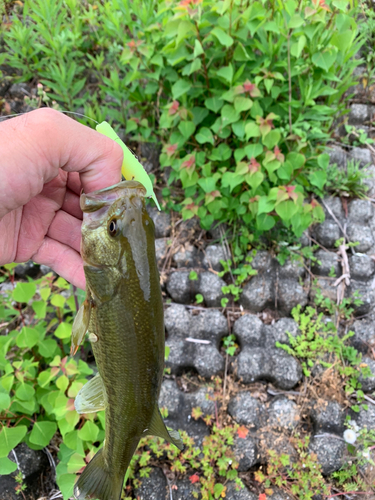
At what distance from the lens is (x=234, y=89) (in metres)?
2.65

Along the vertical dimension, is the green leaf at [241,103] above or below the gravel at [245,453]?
above

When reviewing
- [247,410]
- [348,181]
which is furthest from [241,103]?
[247,410]

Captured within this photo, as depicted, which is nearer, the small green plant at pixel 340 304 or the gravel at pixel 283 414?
the gravel at pixel 283 414

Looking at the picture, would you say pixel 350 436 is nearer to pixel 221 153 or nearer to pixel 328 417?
pixel 328 417

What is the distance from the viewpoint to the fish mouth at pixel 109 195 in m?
1.40

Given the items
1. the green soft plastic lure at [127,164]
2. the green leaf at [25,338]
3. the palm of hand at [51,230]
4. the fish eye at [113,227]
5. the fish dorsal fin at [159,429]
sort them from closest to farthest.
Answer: the fish eye at [113,227] → the fish dorsal fin at [159,429] → the green soft plastic lure at [127,164] → the palm of hand at [51,230] → the green leaf at [25,338]

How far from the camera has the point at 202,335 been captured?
10.0 ft

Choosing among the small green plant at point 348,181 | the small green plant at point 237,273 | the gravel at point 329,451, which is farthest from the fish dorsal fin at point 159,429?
the small green plant at point 348,181

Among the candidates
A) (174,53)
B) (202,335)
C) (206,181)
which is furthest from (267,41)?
(202,335)

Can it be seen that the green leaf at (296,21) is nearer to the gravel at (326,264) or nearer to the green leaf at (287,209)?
the green leaf at (287,209)

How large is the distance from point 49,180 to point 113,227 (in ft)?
1.77

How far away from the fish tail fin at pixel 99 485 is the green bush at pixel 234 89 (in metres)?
2.06

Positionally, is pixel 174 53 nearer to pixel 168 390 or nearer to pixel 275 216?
pixel 275 216

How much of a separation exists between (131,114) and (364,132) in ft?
8.88
